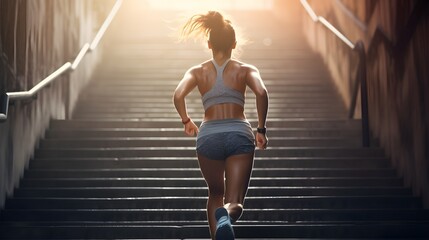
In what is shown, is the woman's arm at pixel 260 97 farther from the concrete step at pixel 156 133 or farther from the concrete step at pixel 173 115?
the concrete step at pixel 173 115

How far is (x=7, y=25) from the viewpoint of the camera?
6.33m

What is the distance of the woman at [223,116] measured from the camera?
3.83 m

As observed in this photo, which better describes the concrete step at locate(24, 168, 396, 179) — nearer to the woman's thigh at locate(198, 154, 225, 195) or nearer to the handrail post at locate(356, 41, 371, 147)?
the handrail post at locate(356, 41, 371, 147)

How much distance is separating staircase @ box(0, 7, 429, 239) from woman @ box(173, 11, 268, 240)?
4.44 ft

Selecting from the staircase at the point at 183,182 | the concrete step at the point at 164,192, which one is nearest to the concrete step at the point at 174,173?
the staircase at the point at 183,182

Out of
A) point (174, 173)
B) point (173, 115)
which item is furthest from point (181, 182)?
point (173, 115)

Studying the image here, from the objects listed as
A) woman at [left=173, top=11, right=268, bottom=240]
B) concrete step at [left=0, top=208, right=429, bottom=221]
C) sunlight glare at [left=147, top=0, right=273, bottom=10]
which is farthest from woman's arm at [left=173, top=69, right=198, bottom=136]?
sunlight glare at [left=147, top=0, right=273, bottom=10]

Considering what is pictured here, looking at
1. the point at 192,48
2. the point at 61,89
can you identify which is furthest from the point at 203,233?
the point at 192,48

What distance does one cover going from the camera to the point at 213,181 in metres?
3.96

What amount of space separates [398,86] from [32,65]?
11.6 feet

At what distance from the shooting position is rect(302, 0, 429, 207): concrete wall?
242 inches

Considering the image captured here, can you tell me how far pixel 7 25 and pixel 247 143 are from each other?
328 centimetres

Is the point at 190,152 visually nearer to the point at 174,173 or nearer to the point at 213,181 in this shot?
the point at 174,173

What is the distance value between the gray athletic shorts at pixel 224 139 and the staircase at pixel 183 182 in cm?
141
